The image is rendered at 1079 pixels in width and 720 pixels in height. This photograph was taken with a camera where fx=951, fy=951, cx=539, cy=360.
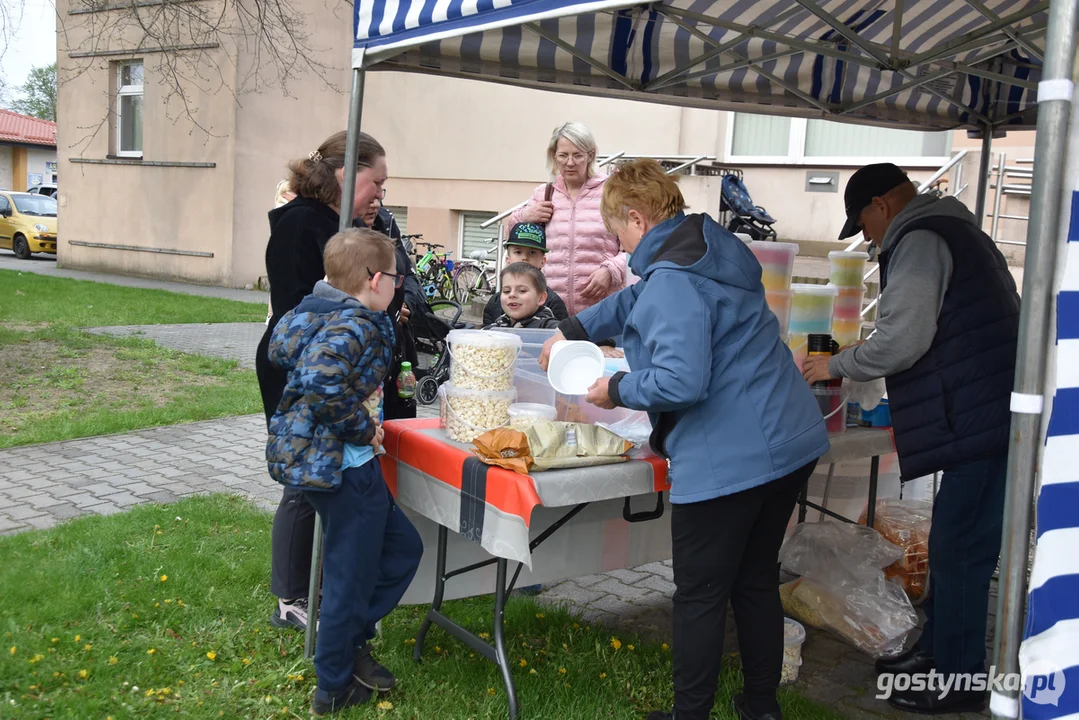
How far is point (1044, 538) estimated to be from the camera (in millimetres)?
1751

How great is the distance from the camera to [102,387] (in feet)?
25.8

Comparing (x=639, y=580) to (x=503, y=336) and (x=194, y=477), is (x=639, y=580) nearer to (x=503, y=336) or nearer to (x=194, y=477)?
(x=503, y=336)

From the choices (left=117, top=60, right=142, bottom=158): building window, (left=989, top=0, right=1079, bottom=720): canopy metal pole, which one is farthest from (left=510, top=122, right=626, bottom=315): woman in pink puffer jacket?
(left=117, top=60, right=142, bottom=158): building window

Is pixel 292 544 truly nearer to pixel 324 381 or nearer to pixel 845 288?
pixel 324 381

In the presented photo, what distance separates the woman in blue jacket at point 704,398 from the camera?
2.49 m

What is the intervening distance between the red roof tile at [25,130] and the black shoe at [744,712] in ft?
141

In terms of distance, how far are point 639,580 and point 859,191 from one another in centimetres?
208

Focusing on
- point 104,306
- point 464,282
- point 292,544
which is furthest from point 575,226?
point 464,282

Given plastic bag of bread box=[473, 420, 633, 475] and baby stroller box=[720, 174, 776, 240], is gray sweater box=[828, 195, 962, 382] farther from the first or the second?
baby stroller box=[720, 174, 776, 240]

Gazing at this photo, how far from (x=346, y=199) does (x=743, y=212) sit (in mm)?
8560

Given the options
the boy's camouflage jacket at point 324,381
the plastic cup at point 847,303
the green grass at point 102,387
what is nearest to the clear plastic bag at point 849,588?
the plastic cup at point 847,303

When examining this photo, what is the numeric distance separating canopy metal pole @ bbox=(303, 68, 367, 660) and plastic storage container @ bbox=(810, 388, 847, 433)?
1763 millimetres

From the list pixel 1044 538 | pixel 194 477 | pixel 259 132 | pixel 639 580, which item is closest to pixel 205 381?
pixel 194 477

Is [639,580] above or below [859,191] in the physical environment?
below
